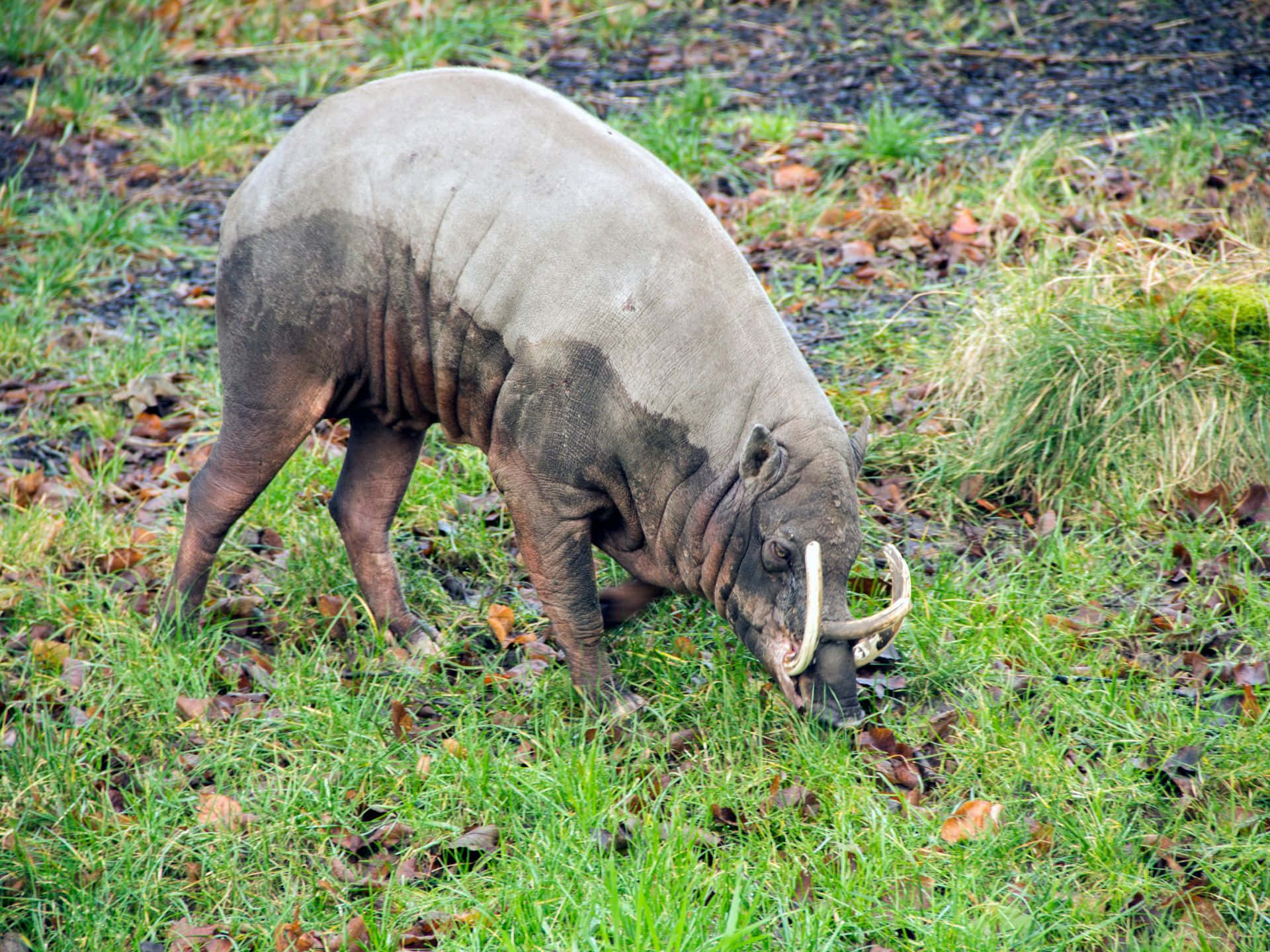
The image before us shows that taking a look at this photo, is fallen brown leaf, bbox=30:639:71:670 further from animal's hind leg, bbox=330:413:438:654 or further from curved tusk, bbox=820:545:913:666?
curved tusk, bbox=820:545:913:666

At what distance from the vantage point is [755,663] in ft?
14.9

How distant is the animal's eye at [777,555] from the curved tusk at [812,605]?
0.11 m

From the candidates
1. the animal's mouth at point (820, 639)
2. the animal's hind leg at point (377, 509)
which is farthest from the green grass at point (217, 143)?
the animal's mouth at point (820, 639)

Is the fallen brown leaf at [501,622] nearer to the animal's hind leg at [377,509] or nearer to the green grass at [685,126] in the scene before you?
the animal's hind leg at [377,509]

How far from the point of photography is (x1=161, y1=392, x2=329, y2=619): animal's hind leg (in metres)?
4.45

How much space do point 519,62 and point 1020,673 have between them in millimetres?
7104

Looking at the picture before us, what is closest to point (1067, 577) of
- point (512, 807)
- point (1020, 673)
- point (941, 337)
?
point (1020, 673)

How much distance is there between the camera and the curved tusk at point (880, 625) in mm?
3826

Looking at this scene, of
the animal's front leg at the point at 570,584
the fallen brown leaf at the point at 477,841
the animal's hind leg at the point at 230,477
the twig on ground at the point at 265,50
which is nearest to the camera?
the fallen brown leaf at the point at 477,841

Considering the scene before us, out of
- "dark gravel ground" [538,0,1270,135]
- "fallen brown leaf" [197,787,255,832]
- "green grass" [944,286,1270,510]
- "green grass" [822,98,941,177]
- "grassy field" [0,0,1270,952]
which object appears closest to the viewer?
"grassy field" [0,0,1270,952]

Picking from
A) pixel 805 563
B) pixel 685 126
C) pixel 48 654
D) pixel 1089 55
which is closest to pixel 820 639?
pixel 805 563

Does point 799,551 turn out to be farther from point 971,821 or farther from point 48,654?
point 48,654

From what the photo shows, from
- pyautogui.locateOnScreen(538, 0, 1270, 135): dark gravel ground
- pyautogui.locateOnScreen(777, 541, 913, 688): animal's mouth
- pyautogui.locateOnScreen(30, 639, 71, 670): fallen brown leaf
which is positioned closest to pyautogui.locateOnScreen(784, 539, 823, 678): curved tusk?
pyautogui.locateOnScreen(777, 541, 913, 688): animal's mouth

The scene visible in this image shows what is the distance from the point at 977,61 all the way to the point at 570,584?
675 centimetres
